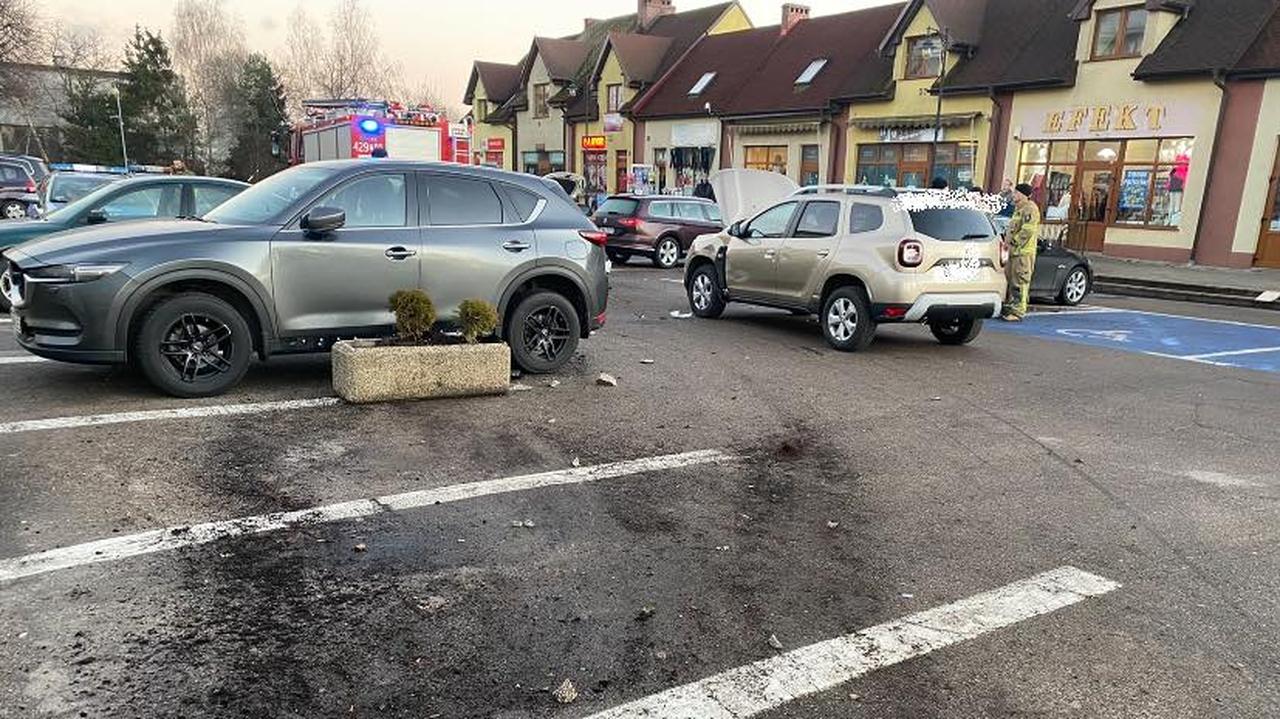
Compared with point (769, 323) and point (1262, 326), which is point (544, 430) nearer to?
point (769, 323)

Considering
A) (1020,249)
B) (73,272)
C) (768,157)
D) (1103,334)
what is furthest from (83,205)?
(768,157)

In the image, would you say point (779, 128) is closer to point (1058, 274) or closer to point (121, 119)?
point (1058, 274)

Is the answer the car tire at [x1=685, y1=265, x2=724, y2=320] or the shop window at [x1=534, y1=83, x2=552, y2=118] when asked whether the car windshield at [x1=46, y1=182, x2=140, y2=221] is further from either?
the shop window at [x1=534, y1=83, x2=552, y2=118]

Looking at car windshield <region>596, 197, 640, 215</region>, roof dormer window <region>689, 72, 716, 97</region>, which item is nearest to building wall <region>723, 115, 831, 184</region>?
roof dormer window <region>689, 72, 716, 97</region>

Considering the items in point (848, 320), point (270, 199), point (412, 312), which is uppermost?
point (270, 199)

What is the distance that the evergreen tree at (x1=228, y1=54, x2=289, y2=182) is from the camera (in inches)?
2034

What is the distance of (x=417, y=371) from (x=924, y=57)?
79.3 feet

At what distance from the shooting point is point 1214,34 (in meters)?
20.6

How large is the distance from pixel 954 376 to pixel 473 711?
274 inches

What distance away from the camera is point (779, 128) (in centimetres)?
3128

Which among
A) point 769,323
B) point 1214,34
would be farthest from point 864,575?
point 1214,34

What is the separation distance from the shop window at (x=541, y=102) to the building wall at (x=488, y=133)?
3.17 m

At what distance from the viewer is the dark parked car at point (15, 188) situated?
20531mm

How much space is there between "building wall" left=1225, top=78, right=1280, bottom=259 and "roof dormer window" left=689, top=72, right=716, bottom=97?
20173 mm
